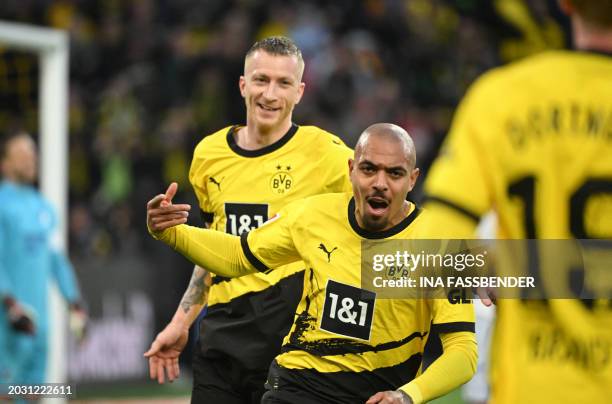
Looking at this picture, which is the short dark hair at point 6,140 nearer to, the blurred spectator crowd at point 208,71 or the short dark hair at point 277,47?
the blurred spectator crowd at point 208,71

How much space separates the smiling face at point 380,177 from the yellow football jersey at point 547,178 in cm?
187

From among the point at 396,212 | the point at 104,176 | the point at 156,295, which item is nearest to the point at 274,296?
the point at 396,212

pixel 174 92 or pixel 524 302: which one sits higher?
pixel 174 92

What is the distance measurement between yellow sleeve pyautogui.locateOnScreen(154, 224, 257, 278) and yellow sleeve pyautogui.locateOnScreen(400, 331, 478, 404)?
0.88 m

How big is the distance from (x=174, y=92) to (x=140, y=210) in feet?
7.42

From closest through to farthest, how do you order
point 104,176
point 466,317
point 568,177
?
1. point 568,177
2. point 466,317
3. point 104,176

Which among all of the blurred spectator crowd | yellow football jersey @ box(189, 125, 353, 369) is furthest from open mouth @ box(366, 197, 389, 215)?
the blurred spectator crowd

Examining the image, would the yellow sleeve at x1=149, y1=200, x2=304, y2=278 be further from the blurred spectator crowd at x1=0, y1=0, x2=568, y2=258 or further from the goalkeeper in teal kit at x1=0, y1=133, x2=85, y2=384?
the blurred spectator crowd at x1=0, y1=0, x2=568, y2=258

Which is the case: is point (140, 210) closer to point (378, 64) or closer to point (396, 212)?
point (378, 64)

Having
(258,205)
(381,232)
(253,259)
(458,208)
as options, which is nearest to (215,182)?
(258,205)

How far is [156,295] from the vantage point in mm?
14406

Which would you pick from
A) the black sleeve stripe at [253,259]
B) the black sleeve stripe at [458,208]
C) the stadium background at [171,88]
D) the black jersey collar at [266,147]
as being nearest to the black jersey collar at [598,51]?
the black sleeve stripe at [458,208]

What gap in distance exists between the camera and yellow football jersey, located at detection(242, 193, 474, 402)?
194 inches

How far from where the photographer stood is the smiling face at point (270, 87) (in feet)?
19.8
